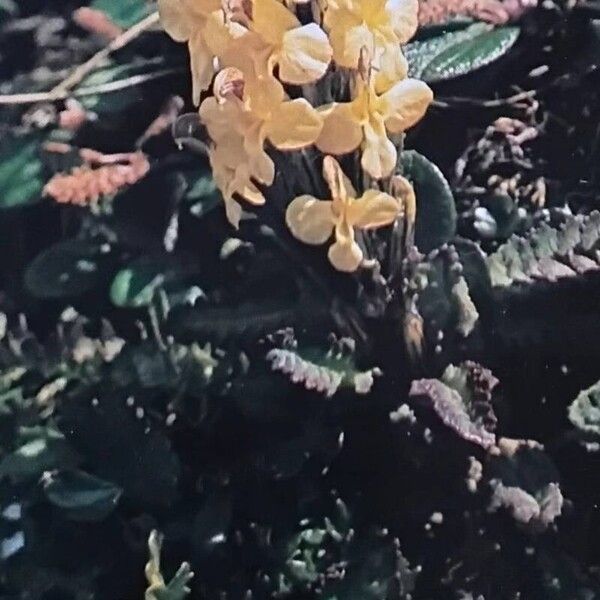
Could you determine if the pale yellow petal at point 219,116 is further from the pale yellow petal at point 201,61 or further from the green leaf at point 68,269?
the green leaf at point 68,269

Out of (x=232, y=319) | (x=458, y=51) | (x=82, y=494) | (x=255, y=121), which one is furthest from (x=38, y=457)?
(x=458, y=51)

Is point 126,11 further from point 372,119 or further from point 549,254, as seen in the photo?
point 549,254

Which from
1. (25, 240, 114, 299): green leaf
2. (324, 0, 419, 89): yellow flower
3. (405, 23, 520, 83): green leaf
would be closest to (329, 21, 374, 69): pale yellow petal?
(324, 0, 419, 89): yellow flower

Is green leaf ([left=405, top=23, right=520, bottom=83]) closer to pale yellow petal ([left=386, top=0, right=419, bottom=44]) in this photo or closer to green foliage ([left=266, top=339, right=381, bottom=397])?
pale yellow petal ([left=386, top=0, right=419, bottom=44])

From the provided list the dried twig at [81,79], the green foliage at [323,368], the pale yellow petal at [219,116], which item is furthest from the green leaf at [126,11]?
the green foliage at [323,368]

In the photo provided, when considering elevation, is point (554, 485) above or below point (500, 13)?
below

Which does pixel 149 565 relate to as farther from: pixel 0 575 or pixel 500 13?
pixel 500 13

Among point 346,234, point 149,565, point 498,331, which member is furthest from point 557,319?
point 149,565
